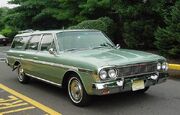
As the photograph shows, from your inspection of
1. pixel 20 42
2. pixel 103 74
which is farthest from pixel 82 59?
pixel 20 42

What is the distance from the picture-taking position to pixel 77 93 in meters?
7.14

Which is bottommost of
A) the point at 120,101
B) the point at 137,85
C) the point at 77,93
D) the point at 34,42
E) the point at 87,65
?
the point at 120,101

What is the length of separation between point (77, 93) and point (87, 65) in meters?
0.78

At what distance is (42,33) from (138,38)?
782cm

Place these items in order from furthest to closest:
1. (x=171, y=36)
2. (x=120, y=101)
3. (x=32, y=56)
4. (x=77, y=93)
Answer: (x=171, y=36)
(x=32, y=56)
(x=120, y=101)
(x=77, y=93)

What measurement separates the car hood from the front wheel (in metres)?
0.44

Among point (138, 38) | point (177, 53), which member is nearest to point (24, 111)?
point (177, 53)

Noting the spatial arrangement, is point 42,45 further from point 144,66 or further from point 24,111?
point 144,66

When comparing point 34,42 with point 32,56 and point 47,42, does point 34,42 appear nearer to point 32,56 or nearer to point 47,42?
point 32,56

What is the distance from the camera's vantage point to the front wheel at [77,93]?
22.7ft

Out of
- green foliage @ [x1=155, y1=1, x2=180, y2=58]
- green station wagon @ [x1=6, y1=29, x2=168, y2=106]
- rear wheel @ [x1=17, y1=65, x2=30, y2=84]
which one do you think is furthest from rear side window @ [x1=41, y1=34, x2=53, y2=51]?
green foliage @ [x1=155, y1=1, x2=180, y2=58]

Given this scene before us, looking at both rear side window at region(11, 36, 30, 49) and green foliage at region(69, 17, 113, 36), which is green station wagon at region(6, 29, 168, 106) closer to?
rear side window at region(11, 36, 30, 49)

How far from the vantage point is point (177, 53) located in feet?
42.2

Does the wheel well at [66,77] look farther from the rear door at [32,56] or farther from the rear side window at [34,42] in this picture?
the rear side window at [34,42]
